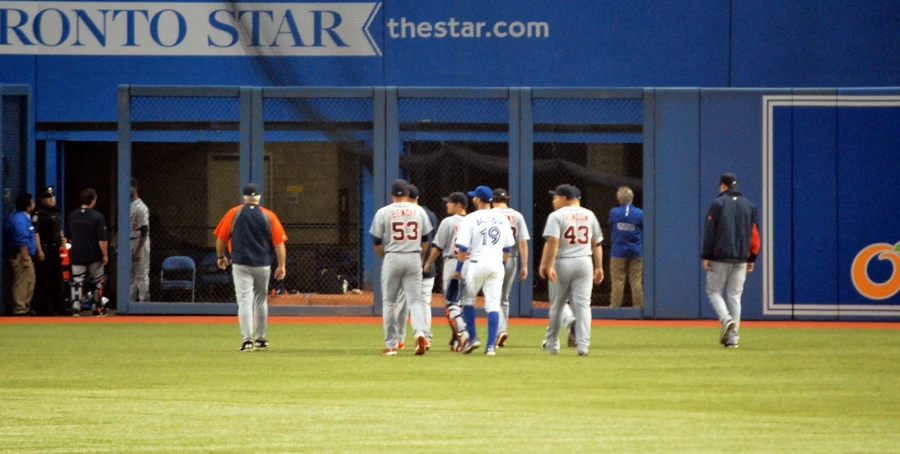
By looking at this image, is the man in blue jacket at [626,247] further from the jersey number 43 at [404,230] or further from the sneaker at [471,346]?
the jersey number 43 at [404,230]

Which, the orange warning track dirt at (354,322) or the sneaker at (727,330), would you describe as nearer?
the sneaker at (727,330)

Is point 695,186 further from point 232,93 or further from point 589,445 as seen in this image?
point 589,445

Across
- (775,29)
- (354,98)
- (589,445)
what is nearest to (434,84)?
(354,98)

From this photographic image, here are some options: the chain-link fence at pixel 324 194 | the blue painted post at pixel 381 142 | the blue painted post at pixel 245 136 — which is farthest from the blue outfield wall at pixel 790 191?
the blue painted post at pixel 245 136

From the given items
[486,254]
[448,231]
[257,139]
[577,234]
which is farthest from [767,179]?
[486,254]

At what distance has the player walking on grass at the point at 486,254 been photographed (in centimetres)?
1428

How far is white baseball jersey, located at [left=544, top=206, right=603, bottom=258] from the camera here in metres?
14.2

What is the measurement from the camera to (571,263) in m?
14.3

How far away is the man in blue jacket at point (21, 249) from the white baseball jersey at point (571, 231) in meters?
9.81

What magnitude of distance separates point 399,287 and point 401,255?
0.38m

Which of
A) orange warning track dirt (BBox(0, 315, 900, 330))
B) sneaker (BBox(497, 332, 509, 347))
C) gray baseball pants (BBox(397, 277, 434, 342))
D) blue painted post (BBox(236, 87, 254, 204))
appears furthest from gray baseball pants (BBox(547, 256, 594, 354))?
blue painted post (BBox(236, 87, 254, 204))

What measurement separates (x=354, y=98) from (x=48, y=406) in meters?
11.8

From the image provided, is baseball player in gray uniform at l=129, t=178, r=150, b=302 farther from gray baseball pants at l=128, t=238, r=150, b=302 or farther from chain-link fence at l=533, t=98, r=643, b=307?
chain-link fence at l=533, t=98, r=643, b=307

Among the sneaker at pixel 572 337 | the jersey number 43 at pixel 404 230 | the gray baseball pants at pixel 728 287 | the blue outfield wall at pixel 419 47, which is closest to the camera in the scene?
the jersey number 43 at pixel 404 230
